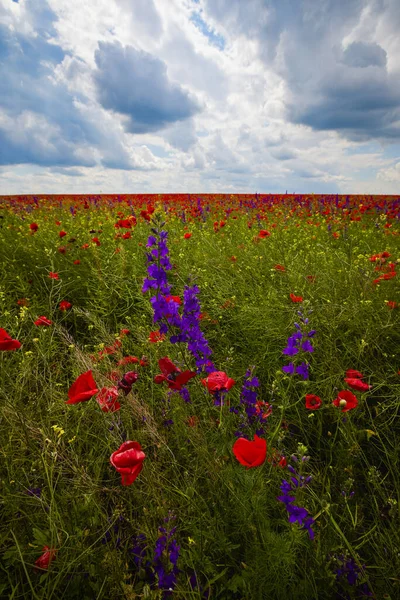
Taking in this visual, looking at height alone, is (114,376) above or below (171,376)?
below

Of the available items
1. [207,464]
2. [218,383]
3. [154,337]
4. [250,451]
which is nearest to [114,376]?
[154,337]

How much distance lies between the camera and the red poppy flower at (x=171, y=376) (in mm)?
1151

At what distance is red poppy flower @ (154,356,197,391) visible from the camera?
45.3 inches

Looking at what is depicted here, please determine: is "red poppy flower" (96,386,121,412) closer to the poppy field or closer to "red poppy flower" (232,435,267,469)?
the poppy field

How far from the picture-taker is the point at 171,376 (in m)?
1.22

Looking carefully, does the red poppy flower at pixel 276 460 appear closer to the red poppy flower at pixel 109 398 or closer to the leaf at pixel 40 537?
the red poppy flower at pixel 109 398

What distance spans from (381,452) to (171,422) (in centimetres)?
118

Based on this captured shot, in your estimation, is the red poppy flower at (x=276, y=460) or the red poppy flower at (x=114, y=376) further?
the red poppy flower at (x=114, y=376)

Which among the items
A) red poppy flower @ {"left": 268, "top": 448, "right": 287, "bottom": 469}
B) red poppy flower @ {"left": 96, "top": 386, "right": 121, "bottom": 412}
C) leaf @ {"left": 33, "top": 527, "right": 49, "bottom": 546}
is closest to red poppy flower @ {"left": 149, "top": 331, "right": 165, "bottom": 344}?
red poppy flower @ {"left": 96, "top": 386, "right": 121, "bottom": 412}

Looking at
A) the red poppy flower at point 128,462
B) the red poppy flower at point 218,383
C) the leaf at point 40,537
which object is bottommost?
the leaf at point 40,537

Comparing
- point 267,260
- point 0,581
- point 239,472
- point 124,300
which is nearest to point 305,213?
point 267,260

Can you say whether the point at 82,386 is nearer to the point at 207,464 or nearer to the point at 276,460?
the point at 207,464

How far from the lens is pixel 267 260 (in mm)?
3680

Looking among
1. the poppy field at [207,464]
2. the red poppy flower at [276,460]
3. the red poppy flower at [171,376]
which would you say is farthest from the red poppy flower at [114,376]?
the red poppy flower at [276,460]
